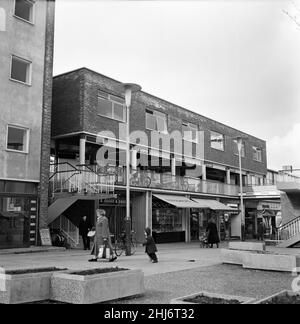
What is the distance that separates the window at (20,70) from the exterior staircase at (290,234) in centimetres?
1491

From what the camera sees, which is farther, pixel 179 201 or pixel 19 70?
pixel 179 201

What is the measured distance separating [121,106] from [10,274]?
2096 centimetres

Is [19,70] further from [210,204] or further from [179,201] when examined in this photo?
[210,204]

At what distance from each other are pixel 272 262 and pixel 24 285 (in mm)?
7404

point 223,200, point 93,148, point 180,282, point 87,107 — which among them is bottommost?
point 180,282

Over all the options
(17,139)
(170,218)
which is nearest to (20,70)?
(17,139)

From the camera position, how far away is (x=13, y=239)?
19750mm

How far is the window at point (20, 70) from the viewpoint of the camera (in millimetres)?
20859

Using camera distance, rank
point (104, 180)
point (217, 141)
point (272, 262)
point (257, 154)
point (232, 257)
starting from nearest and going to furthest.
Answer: point (272, 262), point (232, 257), point (104, 180), point (217, 141), point (257, 154)

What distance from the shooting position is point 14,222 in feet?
65.5

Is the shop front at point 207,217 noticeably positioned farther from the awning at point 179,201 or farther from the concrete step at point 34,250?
the concrete step at point 34,250
